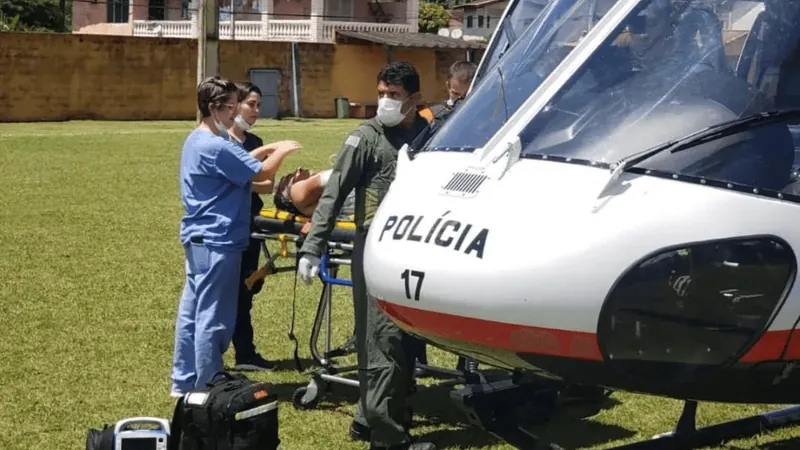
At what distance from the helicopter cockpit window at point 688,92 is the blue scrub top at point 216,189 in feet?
8.22

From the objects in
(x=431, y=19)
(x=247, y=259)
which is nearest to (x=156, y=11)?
(x=431, y=19)

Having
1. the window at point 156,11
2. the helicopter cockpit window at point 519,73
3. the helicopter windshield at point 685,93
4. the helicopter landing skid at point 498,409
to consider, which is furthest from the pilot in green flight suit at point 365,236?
the window at point 156,11

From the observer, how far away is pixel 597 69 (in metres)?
5.02

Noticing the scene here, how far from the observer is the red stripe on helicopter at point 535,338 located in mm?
4500

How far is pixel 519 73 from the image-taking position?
216 inches

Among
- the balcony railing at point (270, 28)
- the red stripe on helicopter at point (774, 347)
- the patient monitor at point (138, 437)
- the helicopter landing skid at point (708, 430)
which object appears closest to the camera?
the red stripe on helicopter at point (774, 347)

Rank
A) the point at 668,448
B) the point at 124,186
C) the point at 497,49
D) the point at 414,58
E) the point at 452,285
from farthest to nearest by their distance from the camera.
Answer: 1. the point at 414,58
2. the point at 124,186
3. the point at 497,49
4. the point at 668,448
5. the point at 452,285

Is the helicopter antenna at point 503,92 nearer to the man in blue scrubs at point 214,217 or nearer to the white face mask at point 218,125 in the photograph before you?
the man in blue scrubs at point 214,217

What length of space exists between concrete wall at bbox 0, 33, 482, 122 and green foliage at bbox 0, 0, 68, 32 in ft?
66.9

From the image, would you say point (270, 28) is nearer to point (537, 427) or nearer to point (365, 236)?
point (537, 427)

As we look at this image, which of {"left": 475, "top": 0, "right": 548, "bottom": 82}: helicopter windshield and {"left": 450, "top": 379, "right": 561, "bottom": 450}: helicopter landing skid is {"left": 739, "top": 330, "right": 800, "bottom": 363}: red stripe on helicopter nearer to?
{"left": 450, "top": 379, "right": 561, "bottom": 450}: helicopter landing skid

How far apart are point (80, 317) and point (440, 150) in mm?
5294

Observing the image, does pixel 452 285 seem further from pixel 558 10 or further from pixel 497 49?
pixel 497 49

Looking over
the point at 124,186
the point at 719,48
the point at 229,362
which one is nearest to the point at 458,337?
the point at 719,48
